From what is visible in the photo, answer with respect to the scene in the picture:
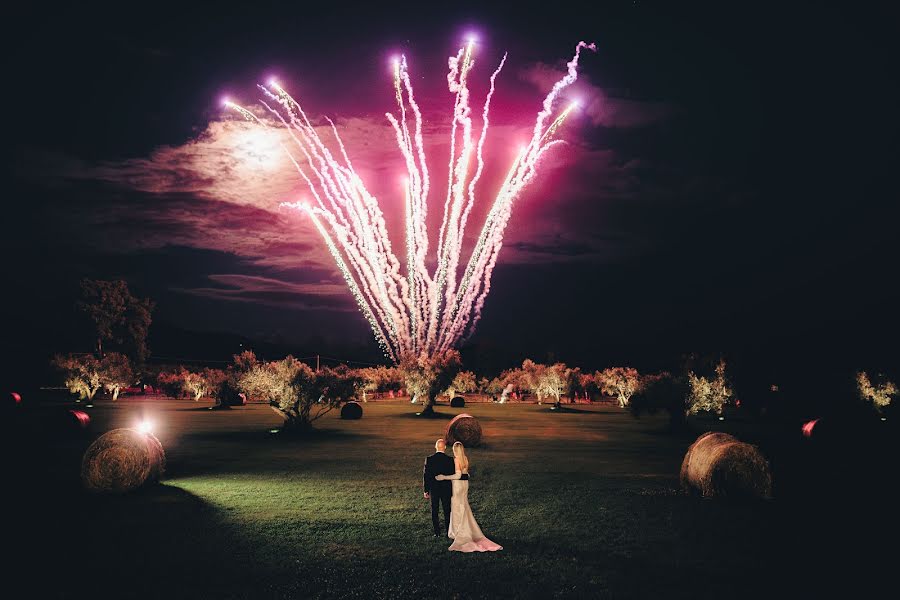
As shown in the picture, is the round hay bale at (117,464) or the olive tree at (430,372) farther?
the olive tree at (430,372)

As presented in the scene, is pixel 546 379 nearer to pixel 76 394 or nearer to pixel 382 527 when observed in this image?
pixel 76 394

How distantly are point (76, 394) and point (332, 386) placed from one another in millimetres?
58361

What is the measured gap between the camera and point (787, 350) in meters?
145

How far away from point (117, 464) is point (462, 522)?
1156 cm

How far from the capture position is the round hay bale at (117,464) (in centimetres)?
1902

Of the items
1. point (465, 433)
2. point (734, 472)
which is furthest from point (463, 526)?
point (465, 433)

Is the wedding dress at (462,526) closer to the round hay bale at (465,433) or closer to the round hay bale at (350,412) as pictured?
the round hay bale at (465,433)

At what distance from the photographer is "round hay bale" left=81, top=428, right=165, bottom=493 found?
1902 cm

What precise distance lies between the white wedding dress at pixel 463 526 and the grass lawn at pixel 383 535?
0.37 meters

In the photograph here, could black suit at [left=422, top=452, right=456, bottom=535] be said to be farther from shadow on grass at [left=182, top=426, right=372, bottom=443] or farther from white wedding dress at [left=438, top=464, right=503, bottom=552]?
shadow on grass at [left=182, top=426, right=372, bottom=443]

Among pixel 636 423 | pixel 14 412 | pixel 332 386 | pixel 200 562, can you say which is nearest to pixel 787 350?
pixel 636 423

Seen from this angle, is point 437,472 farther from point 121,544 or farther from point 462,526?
point 121,544

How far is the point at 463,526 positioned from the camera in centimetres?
1369

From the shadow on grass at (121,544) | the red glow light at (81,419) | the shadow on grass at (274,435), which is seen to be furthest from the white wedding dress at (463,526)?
the red glow light at (81,419)
